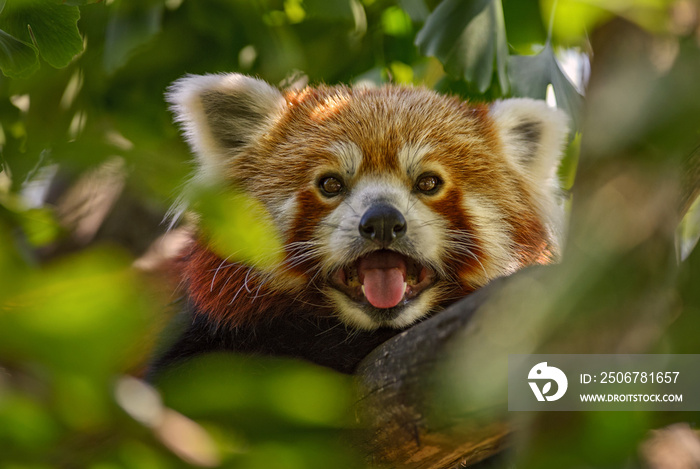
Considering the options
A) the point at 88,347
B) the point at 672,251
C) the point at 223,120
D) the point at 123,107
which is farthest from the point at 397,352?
the point at 123,107

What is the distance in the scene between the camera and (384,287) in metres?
2.72

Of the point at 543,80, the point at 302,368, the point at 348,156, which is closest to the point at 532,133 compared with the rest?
the point at 543,80

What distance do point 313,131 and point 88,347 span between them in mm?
2451

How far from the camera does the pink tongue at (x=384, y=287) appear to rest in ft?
8.73

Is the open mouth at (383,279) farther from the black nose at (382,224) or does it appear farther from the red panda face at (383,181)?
the black nose at (382,224)

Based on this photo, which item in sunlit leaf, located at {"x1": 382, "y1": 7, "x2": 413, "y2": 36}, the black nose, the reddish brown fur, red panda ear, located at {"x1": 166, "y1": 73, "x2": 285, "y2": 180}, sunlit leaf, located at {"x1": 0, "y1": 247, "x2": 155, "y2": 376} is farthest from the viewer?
sunlit leaf, located at {"x1": 382, "y1": 7, "x2": 413, "y2": 36}

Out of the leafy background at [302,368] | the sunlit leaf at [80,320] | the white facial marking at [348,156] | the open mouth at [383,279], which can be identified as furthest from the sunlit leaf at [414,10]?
the sunlit leaf at [80,320]

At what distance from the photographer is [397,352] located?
1816 millimetres

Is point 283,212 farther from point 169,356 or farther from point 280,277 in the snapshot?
point 169,356

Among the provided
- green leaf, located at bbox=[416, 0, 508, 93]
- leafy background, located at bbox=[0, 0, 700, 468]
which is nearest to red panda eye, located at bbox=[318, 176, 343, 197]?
green leaf, located at bbox=[416, 0, 508, 93]

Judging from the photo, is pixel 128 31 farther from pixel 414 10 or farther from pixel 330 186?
pixel 414 10

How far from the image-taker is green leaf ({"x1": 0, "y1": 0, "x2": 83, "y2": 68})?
144 centimetres

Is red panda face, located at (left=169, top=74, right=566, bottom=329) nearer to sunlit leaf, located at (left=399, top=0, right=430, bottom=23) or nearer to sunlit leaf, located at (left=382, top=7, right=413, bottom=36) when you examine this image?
sunlit leaf, located at (left=399, top=0, right=430, bottom=23)

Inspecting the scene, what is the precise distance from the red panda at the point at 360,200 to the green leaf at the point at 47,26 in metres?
1.38
